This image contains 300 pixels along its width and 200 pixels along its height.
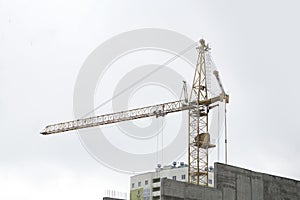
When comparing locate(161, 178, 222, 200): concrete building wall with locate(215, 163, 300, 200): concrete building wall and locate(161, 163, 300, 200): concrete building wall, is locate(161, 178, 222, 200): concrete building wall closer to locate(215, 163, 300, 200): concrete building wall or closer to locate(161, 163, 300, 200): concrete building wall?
locate(161, 163, 300, 200): concrete building wall

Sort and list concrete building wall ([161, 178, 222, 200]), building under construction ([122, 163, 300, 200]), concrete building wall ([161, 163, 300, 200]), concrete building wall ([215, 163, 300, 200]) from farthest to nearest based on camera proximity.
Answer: concrete building wall ([215, 163, 300, 200])
concrete building wall ([161, 163, 300, 200])
building under construction ([122, 163, 300, 200])
concrete building wall ([161, 178, 222, 200])

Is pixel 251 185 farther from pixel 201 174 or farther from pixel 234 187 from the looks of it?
pixel 201 174

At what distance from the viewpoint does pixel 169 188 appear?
31641mm

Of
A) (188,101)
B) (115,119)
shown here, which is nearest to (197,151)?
(188,101)

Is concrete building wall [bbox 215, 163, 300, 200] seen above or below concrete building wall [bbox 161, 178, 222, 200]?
above

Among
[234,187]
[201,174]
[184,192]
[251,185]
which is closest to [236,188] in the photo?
[234,187]

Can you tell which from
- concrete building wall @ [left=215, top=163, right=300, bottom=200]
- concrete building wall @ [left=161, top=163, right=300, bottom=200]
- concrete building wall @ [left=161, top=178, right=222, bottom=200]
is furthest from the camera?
concrete building wall @ [left=215, top=163, right=300, bottom=200]

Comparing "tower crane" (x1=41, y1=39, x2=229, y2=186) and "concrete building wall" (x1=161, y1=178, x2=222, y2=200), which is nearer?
"concrete building wall" (x1=161, y1=178, x2=222, y2=200)

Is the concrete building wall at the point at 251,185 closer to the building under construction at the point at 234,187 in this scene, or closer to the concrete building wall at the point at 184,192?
the building under construction at the point at 234,187

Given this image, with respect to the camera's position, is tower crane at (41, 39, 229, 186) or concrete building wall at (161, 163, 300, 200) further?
tower crane at (41, 39, 229, 186)

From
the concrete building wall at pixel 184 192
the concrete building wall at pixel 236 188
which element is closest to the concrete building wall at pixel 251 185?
the concrete building wall at pixel 236 188

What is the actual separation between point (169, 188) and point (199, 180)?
5260 cm

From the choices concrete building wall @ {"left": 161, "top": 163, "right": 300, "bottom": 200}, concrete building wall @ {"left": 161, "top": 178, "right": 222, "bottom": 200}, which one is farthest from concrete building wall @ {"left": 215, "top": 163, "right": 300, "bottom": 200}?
concrete building wall @ {"left": 161, "top": 178, "right": 222, "bottom": 200}

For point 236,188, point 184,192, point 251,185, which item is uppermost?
point 251,185
